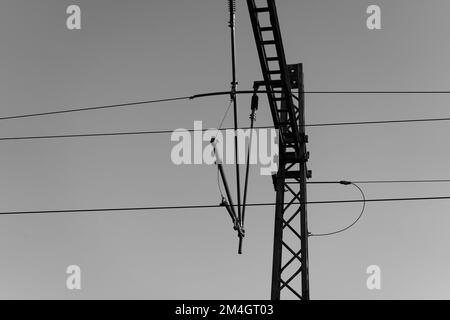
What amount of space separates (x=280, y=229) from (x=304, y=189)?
0.88m

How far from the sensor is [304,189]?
13680 millimetres
